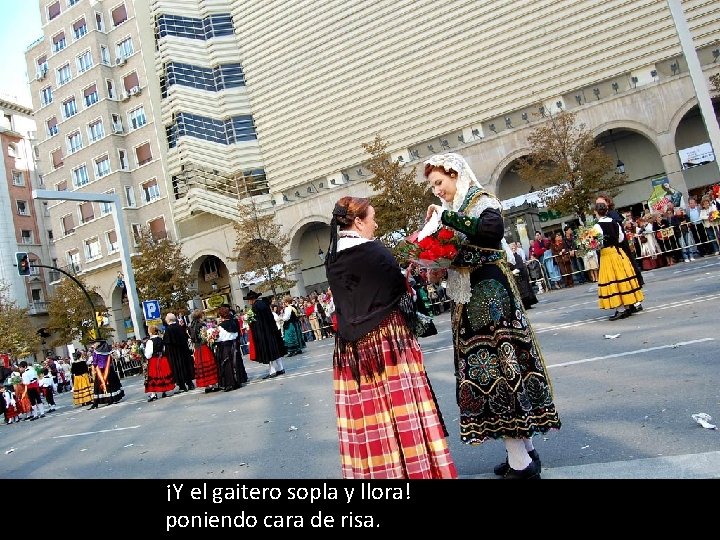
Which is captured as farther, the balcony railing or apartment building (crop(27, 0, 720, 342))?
the balcony railing

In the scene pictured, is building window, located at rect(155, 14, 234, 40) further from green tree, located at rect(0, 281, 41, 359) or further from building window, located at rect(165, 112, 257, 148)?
green tree, located at rect(0, 281, 41, 359)

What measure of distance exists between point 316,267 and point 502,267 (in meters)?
35.4

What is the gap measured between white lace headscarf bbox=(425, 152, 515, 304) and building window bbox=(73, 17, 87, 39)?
50431 millimetres

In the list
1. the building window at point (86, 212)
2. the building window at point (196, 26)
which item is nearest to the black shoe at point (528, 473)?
the building window at point (196, 26)

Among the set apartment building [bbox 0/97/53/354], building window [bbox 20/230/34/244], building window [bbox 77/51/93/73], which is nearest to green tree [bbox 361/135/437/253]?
building window [bbox 77/51/93/73]

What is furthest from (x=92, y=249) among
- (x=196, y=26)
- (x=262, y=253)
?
(x=262, y=253)

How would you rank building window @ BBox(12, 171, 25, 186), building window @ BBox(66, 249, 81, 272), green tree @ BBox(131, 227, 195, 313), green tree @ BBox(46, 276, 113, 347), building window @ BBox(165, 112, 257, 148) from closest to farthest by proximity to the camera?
1. green tree @ BBox(131, 227, 195, 313)
2. building window @ BBox(165, 112, 257, 148)
3. green tree @ BBox(46, 276, 113, 347)
4. building window @ BBox(66, 249, 81, 272)
5. building window @ BBox(12, 171, 25, 186)

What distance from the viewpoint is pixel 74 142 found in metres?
47.0

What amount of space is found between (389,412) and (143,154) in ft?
145

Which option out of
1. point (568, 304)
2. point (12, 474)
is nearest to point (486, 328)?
point (12, 474)

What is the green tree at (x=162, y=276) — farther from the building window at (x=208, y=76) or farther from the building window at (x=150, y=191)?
the building window at (x=208, y=76)

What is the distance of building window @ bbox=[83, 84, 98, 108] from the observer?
45.2 meters

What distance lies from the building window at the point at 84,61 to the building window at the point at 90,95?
5.38ft

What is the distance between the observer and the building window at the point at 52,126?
48562 millimetres
